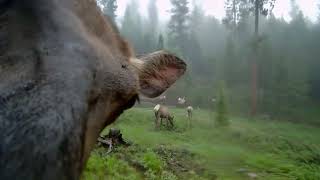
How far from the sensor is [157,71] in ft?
10.5

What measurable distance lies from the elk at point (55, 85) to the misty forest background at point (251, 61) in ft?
99.4

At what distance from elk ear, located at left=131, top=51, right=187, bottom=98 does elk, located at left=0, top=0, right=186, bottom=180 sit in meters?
0.24

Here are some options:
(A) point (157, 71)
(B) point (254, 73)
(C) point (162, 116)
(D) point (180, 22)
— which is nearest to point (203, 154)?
(C) point (162, 116)

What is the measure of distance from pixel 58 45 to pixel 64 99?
319mm

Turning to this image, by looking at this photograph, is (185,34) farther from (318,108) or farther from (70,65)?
(70,65)

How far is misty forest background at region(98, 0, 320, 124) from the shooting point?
41.6 meters

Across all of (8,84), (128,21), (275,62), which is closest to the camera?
(8,84)

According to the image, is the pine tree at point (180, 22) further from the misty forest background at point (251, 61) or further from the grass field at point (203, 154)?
the grass field at point (203, 154)

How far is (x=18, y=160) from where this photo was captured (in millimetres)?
1639

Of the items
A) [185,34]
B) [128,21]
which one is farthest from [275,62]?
[128,21]

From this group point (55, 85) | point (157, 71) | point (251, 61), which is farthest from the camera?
point (251, 61)

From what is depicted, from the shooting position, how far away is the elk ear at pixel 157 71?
3.03 m

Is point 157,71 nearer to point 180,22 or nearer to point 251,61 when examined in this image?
point 251,61

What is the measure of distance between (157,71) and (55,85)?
1372 millimetres
